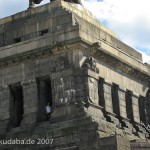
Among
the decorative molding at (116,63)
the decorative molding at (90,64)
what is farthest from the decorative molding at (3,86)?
the decorative molding at (116,63)

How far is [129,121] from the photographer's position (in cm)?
3316

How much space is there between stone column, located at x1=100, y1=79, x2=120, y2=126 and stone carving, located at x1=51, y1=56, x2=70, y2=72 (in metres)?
2.68

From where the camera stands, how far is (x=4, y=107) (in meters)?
31.6

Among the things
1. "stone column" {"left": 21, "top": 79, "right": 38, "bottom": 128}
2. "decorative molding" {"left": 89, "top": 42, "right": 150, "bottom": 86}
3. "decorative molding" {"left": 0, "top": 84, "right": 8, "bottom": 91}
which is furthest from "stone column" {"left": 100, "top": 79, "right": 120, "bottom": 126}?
"decorative molding" {"left": 0, "top": 84, "right": 8, "bottom": 91}

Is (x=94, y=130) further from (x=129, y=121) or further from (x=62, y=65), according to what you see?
(x=129, y=121)

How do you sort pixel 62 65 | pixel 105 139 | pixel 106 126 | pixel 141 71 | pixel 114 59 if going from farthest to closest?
pixel 141 71
pixel 114 59
pixel 62 65
pixel 106 126
pixel 105 139

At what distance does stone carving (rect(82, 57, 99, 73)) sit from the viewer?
2973 cm

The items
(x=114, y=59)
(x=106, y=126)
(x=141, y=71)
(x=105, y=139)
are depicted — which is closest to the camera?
(x=105, y=139)

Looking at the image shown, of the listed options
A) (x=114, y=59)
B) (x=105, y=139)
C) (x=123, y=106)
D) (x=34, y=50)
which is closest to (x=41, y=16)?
(x=34, y=50)

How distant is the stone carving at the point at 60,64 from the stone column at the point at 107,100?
2675 millimetres

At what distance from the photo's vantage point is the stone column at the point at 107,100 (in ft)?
101

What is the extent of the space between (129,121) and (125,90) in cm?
182

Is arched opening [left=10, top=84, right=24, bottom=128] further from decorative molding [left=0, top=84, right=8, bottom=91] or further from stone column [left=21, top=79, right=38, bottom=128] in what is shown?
stone column [left=21, top=79, right=38, bottom=128]

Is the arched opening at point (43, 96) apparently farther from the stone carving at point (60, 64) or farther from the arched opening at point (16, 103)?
the arched opening at point (16, 103)
